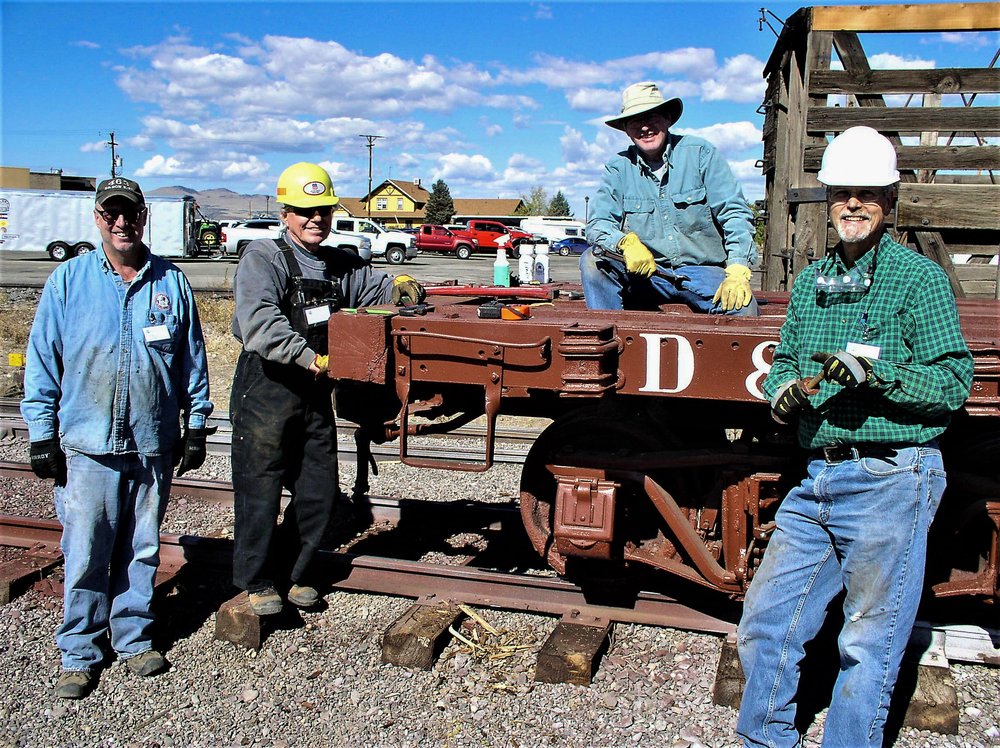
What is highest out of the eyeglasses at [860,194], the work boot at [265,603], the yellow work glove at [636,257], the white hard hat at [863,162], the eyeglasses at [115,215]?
the white hard hat at [863,162]

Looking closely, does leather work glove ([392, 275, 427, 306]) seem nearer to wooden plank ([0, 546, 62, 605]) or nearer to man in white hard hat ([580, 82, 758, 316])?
man in white hard hat ([580, 82, 758, 316])

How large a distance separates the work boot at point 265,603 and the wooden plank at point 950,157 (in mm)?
6444

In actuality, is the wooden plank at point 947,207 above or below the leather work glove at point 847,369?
above

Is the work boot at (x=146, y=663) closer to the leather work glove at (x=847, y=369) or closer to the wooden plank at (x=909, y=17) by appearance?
the leather work glove at (x=847, y=369)

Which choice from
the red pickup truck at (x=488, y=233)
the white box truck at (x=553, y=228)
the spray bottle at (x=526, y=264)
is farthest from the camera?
the white box truck at (x=553, y=228)

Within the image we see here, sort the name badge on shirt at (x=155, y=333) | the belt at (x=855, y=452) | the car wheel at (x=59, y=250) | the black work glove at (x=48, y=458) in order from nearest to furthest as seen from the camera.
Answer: the belt at (x=855, y=452) → the black work glove at (x=48, y=458) → the name badge on shirt at (x=155, y=333) → the car wheel at (x=59, y=250)

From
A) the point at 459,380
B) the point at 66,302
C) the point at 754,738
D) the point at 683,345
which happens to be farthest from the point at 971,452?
the point at 66,302

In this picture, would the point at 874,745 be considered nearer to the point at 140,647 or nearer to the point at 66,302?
the point at 140,647

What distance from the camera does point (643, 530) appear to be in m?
4.40

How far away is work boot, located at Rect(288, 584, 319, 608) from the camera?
4512 mm

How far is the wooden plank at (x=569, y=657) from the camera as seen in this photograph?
12.5 ft

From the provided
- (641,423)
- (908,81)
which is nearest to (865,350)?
(641,423)

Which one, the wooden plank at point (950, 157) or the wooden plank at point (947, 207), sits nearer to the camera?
the wooden plank at point (947, 207)

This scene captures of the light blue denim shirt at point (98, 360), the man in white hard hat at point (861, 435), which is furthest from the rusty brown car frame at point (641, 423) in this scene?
the light blue denim shirt at point (98, 360)
